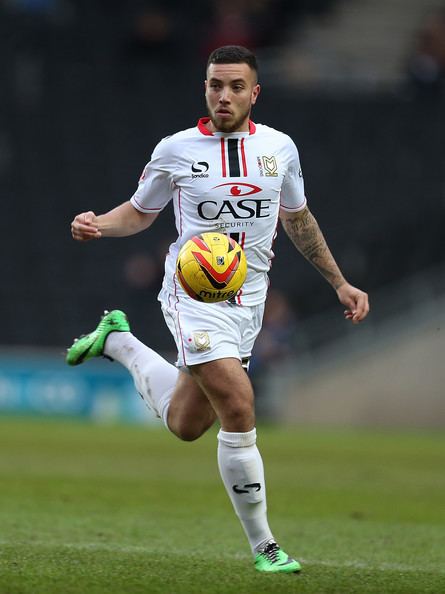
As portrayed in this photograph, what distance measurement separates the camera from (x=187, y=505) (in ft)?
36.6

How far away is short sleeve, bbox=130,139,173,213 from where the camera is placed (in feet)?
23.8

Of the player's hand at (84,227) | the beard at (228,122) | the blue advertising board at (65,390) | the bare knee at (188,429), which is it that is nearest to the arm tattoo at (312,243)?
the beard at (228,122)

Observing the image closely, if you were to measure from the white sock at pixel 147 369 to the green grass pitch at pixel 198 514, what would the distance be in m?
0.84

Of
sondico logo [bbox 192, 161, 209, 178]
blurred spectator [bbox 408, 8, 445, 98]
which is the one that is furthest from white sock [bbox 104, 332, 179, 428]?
blurred spectator [bbox 408, 8, 445, 98]

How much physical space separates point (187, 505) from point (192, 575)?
14.9 ft

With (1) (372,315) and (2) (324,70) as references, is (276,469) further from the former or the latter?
(2) (324,70)

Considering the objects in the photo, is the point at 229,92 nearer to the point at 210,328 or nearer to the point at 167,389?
the point at 210,328

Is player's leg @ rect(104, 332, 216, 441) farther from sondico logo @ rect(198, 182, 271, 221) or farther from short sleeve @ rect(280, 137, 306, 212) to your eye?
short sleeve @ rect(280, 137, 306, 212)

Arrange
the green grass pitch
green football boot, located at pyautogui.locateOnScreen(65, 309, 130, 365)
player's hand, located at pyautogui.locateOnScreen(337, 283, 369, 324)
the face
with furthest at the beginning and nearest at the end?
green football boot, located at pyautogui.locateOnScreen(65, 309, 130, 365) → player's hand, located at pyautogui.locateOnScreen(337, 283, 369, 324) → the face → the green grass pitch

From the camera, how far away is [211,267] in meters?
6.78

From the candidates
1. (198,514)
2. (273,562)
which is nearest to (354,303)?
(273,562)

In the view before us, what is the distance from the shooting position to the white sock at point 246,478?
6848 mm

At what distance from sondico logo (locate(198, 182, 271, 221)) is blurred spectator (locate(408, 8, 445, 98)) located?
17890mm

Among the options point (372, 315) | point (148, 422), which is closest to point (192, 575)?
point (148, 422)
